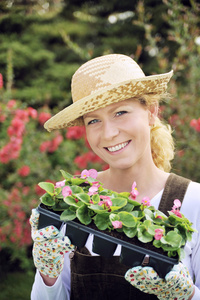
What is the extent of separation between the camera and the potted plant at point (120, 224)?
1.15 metres

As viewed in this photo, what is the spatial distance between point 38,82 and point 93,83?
6.13 metres

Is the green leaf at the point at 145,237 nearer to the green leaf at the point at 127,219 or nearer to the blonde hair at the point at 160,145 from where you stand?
the green leaf at the point at 127,219

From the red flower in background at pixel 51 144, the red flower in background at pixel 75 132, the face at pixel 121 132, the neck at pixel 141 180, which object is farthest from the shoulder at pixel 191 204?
the red flower in background at pixel 51 144

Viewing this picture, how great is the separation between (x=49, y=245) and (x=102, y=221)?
0.67 feet

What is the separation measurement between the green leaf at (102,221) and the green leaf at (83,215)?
3 centimetres

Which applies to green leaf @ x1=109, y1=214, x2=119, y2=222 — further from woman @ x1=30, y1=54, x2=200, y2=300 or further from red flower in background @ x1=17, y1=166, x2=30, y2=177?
red flower in background @ x1=17, y1=166, x2=30, y2=177

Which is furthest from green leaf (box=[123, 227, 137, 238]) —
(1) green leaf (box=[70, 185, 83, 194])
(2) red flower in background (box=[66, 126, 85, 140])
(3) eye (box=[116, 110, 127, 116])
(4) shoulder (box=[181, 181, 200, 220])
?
(2) red flower in background (box=[66, 126, 85, 140])

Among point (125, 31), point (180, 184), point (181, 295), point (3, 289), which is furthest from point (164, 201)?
point (125, 31)

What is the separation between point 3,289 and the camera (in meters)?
4.18

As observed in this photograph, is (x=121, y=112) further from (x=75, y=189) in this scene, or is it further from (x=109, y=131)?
(x=75, y=189)

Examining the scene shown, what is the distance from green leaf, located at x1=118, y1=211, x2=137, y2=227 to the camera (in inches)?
45.8

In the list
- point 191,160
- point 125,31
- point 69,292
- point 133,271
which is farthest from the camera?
point 125,31

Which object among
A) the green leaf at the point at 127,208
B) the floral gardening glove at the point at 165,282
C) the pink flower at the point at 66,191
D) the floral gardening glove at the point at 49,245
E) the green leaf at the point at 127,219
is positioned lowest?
the floral gardening glove at the point at 165,282

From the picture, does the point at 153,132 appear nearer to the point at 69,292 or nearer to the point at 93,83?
the point at 93,83
